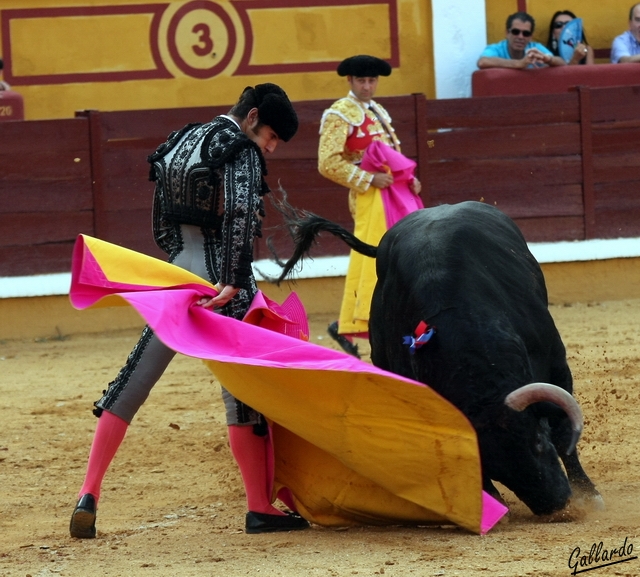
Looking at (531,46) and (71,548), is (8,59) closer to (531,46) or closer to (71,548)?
(531,46)

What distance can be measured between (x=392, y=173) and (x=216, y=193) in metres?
2.34

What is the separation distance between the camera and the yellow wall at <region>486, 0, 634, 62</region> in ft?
26.5

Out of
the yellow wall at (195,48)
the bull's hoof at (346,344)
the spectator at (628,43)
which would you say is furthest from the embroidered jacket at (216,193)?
the spectator at (628,43)

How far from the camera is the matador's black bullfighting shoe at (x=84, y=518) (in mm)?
2951

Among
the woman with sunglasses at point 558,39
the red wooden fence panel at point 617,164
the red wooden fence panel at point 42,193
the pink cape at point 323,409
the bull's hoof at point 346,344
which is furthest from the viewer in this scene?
the woman with sunglasses at point 558,39

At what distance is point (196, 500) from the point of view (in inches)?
137

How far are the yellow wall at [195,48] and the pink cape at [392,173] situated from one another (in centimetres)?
275

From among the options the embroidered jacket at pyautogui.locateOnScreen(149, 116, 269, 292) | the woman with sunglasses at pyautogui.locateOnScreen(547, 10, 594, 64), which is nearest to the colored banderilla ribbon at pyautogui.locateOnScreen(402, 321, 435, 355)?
the embroidered jacket at pyautogui.locateOnScreen(149, 116, 269, 292)

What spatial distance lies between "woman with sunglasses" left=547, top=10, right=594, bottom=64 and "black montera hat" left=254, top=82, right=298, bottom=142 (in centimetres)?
528

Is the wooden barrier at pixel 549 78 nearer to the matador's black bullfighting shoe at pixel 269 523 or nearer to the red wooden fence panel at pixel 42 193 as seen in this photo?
the red wooden fence panel at pixel 42 193

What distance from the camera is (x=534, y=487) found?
9.04 ft

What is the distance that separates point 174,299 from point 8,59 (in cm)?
514

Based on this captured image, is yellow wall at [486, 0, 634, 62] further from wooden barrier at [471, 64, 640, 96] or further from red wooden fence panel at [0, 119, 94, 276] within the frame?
red wooden fence panel at [0, 119, 94, 276]

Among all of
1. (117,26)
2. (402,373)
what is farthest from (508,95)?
(402,373)
